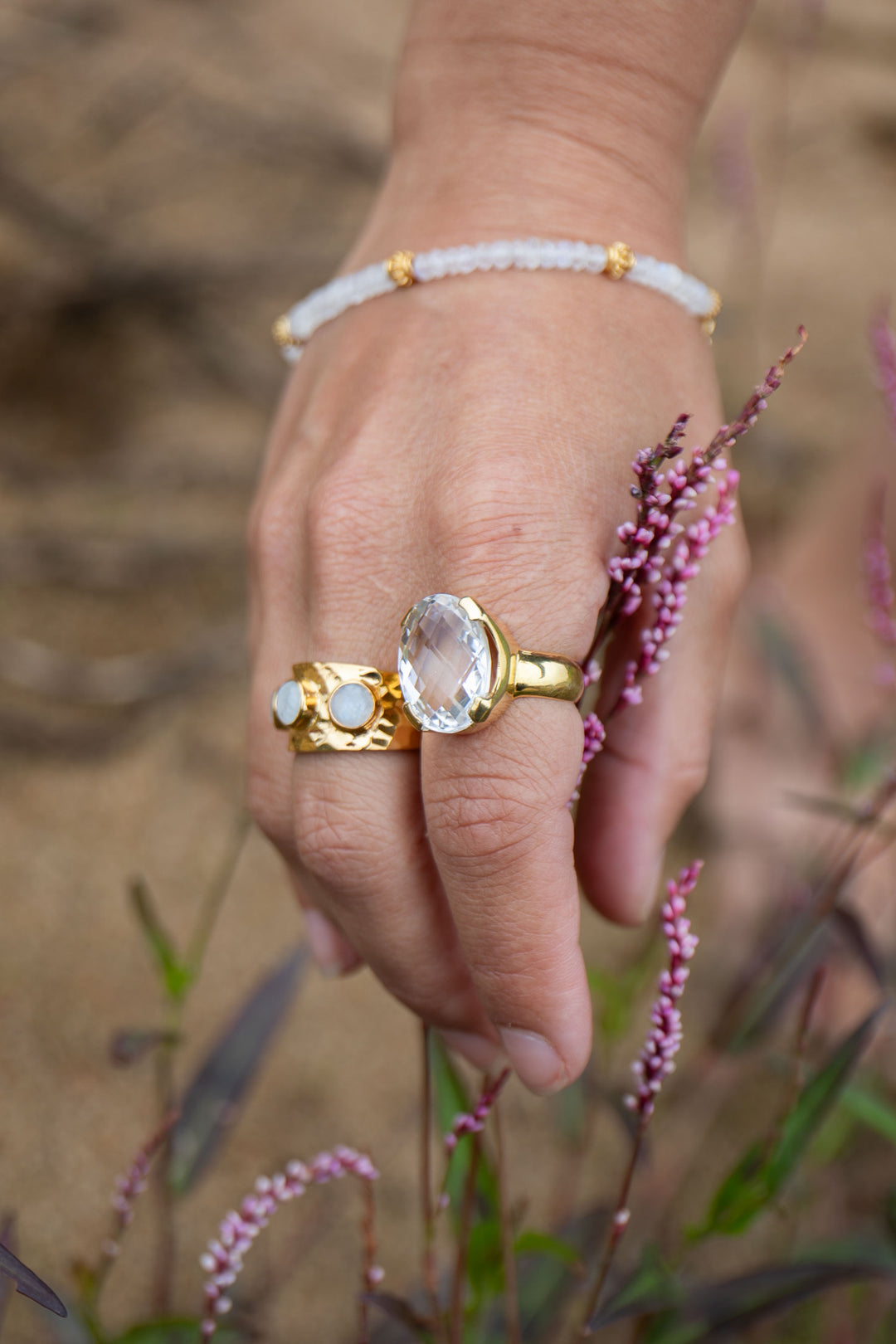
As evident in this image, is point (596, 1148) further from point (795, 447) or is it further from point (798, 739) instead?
point (795, 447)

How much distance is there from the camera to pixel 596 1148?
1234mm

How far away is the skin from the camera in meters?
0.62

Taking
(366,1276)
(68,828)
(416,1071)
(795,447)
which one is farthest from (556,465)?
(795,447)

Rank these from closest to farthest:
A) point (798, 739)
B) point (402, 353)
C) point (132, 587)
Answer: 1. point (402, 353)
2. point (798, 739)
3. point (132, 587)

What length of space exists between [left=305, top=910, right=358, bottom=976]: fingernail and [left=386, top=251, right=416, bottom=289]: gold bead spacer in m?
0.48

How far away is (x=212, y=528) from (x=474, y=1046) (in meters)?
1.40

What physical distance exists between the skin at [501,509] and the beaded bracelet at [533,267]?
0.03 feet

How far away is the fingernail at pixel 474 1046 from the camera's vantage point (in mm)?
→ 717

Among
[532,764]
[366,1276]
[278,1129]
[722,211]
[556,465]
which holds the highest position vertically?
[722,211]

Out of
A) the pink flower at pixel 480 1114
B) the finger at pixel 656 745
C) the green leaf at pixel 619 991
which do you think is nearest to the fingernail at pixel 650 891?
the finger at pixel 656 745

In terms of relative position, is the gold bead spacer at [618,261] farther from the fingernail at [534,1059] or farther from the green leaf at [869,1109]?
the green leaf at [869,1109]

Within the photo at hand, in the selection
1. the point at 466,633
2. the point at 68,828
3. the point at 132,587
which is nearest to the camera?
the point at 466,633

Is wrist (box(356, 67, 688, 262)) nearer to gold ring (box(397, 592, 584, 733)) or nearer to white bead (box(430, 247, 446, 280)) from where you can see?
white bead (box(430, 247, 446, 280))

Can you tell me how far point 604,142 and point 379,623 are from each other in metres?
0.39
